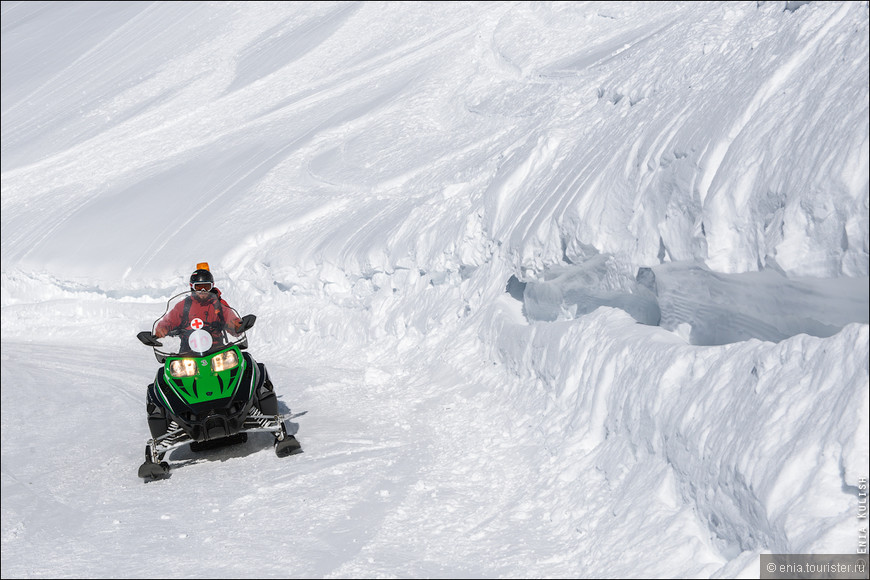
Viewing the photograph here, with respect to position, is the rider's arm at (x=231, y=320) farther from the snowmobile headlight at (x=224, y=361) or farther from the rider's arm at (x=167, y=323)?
the rider's arm at (x=167, y=323)

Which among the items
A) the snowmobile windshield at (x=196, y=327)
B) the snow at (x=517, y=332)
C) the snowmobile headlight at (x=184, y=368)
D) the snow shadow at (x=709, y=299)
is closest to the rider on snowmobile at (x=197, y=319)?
the snowmobile windshield at (x=196, y=327)

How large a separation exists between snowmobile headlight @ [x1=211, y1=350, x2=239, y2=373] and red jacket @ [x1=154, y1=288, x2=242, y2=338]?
0.21 meters

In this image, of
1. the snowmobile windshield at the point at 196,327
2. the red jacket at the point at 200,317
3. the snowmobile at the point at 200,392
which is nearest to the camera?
the snowmobile at the point at 200,392

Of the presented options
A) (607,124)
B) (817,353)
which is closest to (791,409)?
(817,353)

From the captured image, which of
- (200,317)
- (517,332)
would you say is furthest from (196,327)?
(517,332)

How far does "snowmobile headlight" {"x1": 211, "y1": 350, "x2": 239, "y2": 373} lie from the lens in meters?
7.36

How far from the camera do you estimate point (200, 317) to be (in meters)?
7.55

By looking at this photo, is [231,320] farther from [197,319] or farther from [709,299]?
[709,299]

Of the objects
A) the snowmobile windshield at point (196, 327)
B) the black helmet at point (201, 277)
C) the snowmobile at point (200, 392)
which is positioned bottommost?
the snowmobile at point (200, 392)

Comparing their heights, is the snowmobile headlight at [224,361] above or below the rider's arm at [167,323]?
below

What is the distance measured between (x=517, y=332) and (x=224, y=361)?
339 centimetres

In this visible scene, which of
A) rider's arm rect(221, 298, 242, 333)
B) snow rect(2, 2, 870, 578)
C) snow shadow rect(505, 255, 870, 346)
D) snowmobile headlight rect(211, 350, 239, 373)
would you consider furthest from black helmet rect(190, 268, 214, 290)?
snow shadow rect(505, 255, 870, 346)

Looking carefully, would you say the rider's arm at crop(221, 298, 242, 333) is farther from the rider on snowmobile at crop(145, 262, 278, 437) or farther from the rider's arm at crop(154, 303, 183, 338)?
the rider's arm at crop(154, 303, 183, 338)

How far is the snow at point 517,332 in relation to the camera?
190 inches
